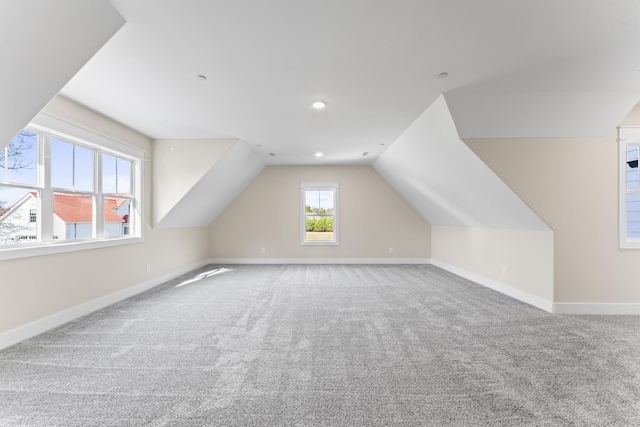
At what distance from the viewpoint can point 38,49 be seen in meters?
1.51

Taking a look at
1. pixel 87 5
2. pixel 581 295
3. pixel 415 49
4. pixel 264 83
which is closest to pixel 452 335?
pixel 581 295

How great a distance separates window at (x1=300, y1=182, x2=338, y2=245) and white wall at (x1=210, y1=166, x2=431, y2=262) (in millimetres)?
172

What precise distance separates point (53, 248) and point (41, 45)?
2.14 meters

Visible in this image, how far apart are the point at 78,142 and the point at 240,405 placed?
3.48m

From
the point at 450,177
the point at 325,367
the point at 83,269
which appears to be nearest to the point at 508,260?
the point at 450,177

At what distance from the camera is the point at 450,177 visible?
4020mm

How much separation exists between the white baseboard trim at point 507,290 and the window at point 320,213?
111 inches

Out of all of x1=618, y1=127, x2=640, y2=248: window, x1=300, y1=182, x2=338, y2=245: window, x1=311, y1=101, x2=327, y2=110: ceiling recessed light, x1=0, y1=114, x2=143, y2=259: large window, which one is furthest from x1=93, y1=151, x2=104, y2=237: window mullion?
x1=618, y1=127, x2=640, y2=248: window

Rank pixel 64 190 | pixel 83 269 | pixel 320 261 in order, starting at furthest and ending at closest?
pixel 320 261 < pixel 83 269 < pixel 64 190

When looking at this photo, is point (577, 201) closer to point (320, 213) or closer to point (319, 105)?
point (319, 105)

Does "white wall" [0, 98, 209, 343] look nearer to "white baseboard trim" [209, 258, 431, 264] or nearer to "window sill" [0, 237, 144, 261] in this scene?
"window sill" [0, 237, 144, 261]

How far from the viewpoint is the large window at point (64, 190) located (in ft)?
8.27

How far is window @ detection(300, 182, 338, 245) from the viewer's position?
6.65 meters

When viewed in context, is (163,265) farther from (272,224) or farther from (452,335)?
(452,335)
